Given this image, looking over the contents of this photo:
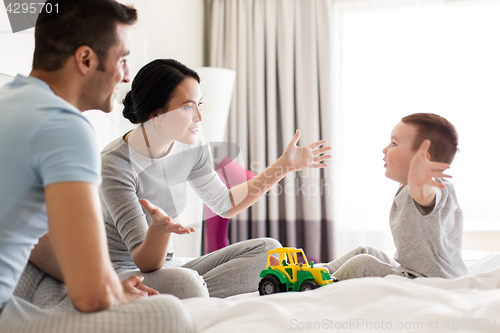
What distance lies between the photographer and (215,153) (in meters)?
2.85

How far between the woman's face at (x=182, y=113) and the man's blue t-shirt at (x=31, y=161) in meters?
0.71

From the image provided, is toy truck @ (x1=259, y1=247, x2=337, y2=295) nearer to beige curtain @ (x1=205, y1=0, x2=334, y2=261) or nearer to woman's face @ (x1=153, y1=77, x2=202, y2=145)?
woman's face @ (x1=153, y1=77, x2=202, y2=145)

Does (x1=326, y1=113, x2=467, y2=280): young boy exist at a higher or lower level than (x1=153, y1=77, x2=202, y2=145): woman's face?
lower

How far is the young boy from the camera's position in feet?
4.08

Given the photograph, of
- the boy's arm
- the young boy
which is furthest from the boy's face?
the boy's arm

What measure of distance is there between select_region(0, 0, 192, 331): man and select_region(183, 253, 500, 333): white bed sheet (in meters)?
0.21

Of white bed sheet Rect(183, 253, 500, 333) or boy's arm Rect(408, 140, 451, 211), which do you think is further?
boy's arm Rect(408, 140, 451, 211)

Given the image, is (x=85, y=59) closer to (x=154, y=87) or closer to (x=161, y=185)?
(x=154, y=87)

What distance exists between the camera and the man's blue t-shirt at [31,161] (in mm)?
662

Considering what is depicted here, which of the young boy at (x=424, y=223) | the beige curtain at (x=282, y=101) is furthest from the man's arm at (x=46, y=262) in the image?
the beige curtain at (x=282, y=101)

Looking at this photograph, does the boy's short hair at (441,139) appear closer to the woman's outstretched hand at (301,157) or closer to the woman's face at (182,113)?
the woman's outstretched hand at (301,157)

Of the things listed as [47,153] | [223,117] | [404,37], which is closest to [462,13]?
[404,37]

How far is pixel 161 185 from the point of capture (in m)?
1.46

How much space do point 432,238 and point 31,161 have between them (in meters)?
1.12
